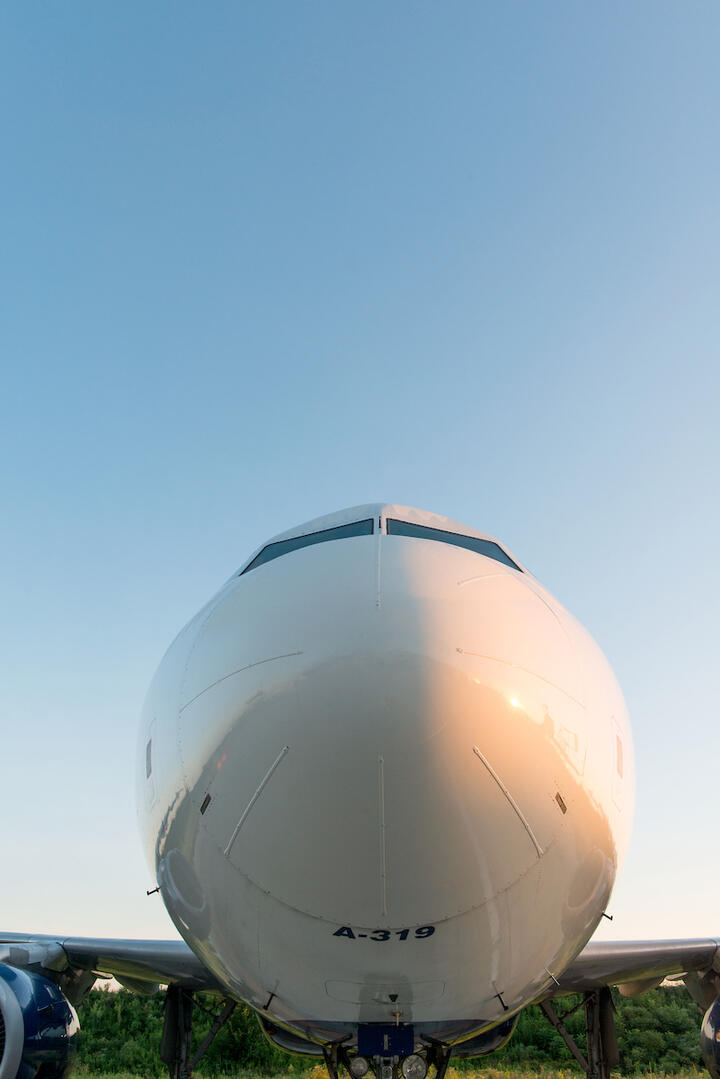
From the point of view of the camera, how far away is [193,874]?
3838mm

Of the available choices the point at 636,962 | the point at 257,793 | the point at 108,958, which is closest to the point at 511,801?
the point at 257,793

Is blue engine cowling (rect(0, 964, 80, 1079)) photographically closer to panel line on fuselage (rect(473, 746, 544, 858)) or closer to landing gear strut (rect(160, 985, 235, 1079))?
landing gear strut (rect(160, 985, 235, 1079))

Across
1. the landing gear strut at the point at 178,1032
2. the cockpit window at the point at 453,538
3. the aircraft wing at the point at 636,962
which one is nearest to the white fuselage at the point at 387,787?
the cockpit window at the point at 453,538

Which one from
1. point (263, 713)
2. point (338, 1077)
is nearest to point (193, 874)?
point (263, 713)

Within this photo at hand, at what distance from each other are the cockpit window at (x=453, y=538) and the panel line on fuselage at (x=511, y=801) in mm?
1554

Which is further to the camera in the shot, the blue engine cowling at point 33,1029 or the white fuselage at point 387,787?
the blue engine cowling at point 33,1029

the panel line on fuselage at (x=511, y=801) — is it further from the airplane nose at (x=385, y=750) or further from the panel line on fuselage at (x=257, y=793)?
the panel line on fuselage at (x=257, y=793)

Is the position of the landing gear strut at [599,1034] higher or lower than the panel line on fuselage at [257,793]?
lower

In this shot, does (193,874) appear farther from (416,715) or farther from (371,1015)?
(416,715)

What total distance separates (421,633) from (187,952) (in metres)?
6.37

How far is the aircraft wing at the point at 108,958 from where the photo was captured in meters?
8.02

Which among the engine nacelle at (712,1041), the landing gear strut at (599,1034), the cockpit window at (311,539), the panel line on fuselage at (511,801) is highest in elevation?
the cockpit window at (311,539)

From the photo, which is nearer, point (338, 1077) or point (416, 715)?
point (416, 715)

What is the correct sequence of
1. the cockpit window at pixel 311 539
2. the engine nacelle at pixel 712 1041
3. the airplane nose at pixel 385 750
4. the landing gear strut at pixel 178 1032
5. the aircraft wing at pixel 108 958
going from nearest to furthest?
the airplane nose at pixel 385 750
the cockpit window at pixel 311 539
the engine nacelle at pixel 712 1041
the aircraft wing at pixel 108 958
the landing gear strut at pixel 178 1032
